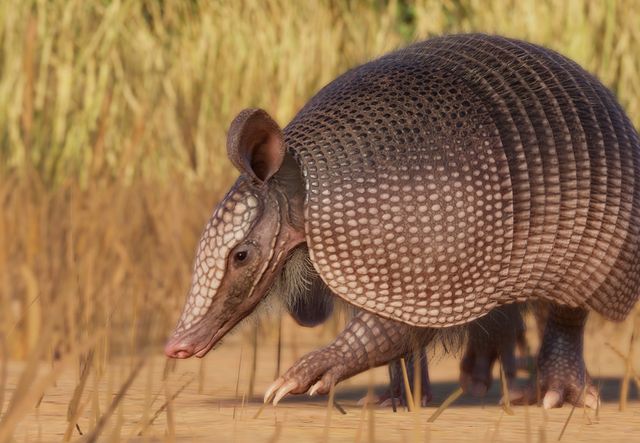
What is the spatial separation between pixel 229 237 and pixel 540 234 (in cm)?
111

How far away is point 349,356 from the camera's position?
168 inches

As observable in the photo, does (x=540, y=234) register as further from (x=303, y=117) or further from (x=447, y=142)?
(x=303, y=117)

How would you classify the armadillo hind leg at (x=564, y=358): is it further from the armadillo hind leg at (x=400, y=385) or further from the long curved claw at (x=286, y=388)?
the long curved claw at (x=286, y=388)

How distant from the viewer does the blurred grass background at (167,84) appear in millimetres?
7230

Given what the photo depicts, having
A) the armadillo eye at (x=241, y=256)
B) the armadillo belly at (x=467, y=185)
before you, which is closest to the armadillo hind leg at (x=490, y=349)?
the armadillo belly at (x=467, y=185)

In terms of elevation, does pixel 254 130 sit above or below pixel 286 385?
above

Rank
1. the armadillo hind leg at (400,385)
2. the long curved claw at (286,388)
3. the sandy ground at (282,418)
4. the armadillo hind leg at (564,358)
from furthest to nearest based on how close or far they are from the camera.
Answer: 1. the armadillo hind leg at (564,358)
2. the armadillo hind leg at (400,385)
3. the long curved claw at (286,388)
4. the sandy ground at (282,418)

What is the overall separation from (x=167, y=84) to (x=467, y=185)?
18.8ft

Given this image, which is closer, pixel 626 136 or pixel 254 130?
pixel 254 130

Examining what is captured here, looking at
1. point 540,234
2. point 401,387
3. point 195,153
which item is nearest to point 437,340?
point 401,387

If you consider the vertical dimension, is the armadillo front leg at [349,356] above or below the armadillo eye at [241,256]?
below

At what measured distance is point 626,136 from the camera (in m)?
4.86

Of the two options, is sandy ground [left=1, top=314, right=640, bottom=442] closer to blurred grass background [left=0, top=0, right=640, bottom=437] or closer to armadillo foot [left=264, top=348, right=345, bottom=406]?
armadillo foot [left=264, top=348, right=345, bottom=406]

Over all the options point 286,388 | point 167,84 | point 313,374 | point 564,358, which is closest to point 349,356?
point 313,374
